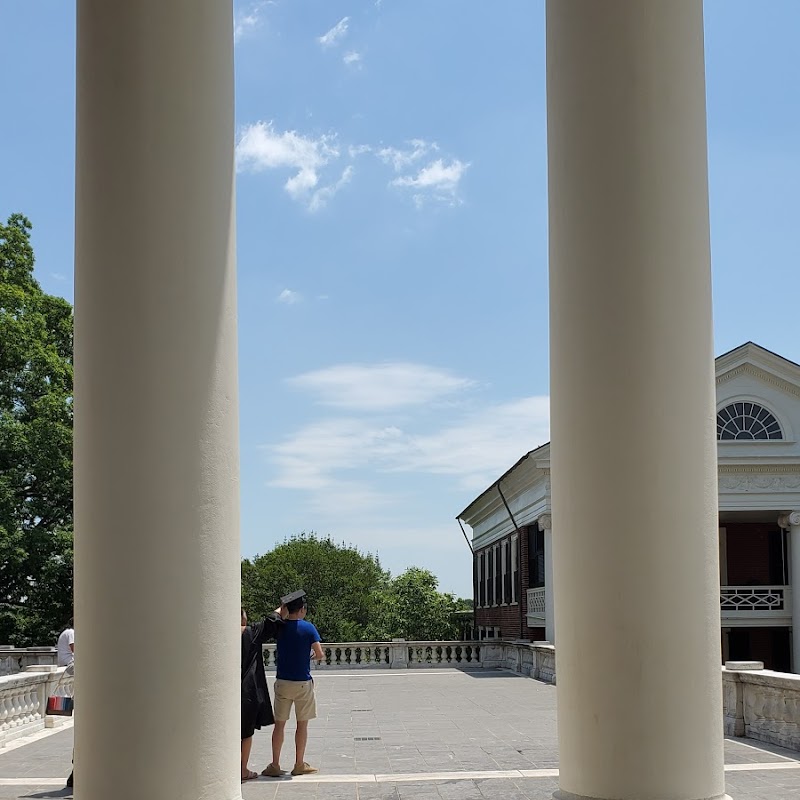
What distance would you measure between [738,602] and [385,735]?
1027 inches

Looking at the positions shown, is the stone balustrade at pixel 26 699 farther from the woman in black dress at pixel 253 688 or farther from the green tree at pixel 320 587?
the green tree at pixel 320 587

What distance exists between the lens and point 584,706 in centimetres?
699

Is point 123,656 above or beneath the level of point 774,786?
above

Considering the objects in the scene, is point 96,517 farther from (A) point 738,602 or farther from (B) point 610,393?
(A) point 738,602

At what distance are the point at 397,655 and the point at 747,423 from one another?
15662mm

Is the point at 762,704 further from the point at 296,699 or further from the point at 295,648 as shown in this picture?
the point at 295,648

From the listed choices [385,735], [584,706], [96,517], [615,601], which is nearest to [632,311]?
[615,601]

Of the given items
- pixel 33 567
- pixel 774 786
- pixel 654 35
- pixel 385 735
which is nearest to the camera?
pixel 654 35

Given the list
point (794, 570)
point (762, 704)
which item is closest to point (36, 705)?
point (762, 704)

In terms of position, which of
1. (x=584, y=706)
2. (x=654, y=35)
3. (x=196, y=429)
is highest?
(x=654, y=35)

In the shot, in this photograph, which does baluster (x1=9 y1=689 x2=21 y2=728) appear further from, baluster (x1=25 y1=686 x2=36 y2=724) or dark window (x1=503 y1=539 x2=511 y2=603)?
dark window (x1=503 y1=539 x2=511 y2=603)

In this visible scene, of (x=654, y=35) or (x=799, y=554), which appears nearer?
(x=654, y=35)

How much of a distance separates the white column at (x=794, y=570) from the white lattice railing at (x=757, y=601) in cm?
79

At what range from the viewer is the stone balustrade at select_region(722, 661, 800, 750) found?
56.7 ft
